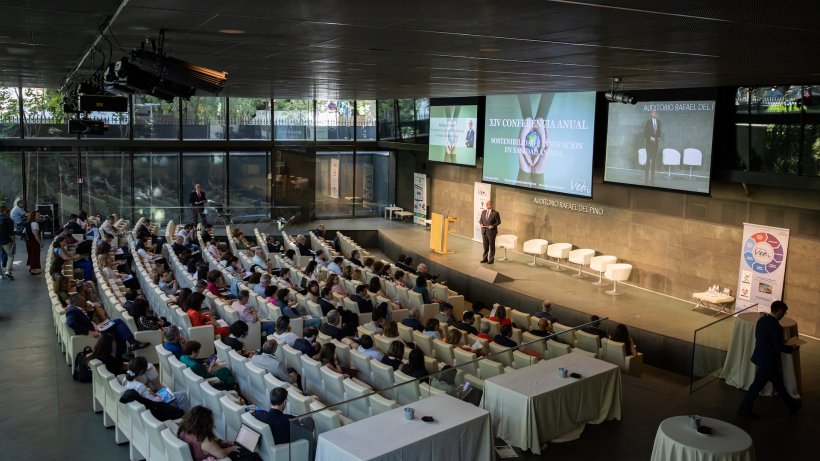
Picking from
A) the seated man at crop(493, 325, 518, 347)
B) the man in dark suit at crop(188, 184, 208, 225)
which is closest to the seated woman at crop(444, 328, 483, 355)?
the seated man at crop(493, 325, 518, 347)

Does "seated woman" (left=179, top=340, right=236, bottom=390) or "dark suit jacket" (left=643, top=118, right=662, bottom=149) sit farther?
"dark suit jacket" (left=643, top=118, right=662, bottom=149)

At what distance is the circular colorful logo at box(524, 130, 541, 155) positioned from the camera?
17312mm

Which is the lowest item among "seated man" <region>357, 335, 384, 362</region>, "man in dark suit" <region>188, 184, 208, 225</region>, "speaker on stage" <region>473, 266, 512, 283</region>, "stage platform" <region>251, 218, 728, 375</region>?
"stage platform" <region>251, 218, 728, 375</region>

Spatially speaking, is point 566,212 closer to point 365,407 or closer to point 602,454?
point 602,454

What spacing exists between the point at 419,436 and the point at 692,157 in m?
9.46

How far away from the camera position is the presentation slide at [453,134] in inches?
780

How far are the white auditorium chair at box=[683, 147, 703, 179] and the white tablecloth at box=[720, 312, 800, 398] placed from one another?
164 inches

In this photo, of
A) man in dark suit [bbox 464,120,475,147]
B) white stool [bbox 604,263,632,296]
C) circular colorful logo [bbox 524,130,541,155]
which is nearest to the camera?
white stool [bbox 604,263,632,296]

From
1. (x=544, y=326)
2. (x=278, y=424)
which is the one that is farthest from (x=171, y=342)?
(x=544, y=326)

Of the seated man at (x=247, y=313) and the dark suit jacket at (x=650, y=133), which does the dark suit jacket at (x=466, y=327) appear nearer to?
the seated man at (x=247, y=313)

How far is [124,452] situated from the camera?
294 inches

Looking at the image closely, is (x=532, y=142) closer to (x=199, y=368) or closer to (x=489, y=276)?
(x=489, y=276)

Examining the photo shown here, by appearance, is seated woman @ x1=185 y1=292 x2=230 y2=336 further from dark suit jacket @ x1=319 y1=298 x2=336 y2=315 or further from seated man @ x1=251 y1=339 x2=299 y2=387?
seated man @ x1=251 y1=339 x2=299 y2=387

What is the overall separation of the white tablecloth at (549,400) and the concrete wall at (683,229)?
19.6 feet
